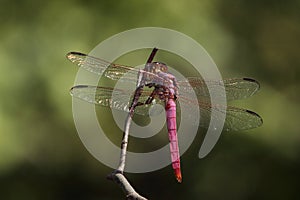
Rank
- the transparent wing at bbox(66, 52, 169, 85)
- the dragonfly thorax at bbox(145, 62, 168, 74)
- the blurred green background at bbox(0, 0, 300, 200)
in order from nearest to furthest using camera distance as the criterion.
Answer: the dragonfly thorax at bbox(145, 62, 168, 74) → the transparent wing at bbox(66, 52, 169, 85) → the blurred green background at bbox(0, 0, 300, 200)

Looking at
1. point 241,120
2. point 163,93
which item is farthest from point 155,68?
point 241,120

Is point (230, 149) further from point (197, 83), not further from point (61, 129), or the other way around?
point (197, 83)

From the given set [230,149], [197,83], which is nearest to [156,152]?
[230,149]

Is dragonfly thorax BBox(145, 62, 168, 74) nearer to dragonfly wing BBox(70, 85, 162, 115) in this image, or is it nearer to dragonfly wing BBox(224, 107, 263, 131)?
dragonfly wing BBox(70, 85, 162, 115)

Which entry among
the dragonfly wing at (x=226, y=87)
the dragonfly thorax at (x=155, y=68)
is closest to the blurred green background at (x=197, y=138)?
the dragonfly wing at (x=226, y=87)

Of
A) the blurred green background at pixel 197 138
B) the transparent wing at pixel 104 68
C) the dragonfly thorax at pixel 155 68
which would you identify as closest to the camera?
the dragonfly thorax at pixel 155 68

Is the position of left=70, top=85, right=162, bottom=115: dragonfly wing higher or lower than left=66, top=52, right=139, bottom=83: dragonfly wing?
lower

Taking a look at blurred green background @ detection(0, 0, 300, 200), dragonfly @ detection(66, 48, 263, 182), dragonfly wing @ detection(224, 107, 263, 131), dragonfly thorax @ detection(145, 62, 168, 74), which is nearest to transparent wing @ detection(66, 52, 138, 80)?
dragonfly @ detection(66, 48, 263, 182)

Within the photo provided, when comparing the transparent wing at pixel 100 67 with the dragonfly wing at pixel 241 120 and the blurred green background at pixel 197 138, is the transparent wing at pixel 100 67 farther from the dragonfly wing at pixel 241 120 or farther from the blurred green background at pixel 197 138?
the blurred green background at pixel 197 138
